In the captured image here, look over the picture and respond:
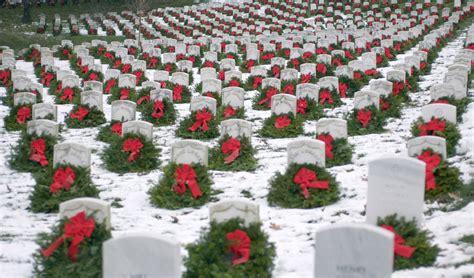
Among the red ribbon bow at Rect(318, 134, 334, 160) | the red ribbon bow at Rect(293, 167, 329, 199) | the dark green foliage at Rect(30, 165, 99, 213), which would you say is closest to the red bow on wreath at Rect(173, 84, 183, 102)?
the red ribbon bow at Rect(318, 134, 334, 160)

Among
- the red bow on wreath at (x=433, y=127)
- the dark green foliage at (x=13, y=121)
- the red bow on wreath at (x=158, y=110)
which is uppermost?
the red bow on wreath at (x=433, y=127)

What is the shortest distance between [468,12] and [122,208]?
27.0 metres

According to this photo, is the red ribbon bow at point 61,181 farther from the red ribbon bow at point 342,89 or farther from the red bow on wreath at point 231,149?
the red ribbon bow at point 342,89

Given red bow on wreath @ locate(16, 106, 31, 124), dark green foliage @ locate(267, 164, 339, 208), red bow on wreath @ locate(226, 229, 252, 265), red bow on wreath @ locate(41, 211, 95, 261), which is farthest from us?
red bow on wreath @ locate(16, 106, 31, 124)

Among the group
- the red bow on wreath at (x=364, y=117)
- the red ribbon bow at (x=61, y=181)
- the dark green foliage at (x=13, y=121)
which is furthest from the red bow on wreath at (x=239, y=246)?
the dark green foliage at (x=13, y=121)

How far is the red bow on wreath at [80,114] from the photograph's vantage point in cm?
1362

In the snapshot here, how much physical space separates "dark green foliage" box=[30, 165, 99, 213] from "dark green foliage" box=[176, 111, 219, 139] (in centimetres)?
353

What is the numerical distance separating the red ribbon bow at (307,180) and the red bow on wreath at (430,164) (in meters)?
1.29

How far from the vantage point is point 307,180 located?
8750 mm

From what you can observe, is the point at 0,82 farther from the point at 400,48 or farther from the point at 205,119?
the point at 400,48

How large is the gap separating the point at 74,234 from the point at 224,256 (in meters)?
1.51

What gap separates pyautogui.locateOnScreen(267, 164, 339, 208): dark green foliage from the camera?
8.64 metres

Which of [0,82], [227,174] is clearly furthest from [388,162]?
[0,82]

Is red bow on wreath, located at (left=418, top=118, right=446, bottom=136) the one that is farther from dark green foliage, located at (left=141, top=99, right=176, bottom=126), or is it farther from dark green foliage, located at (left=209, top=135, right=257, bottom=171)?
dark green foliage, located at (left=141, top=99, right=176, bottom=126)
